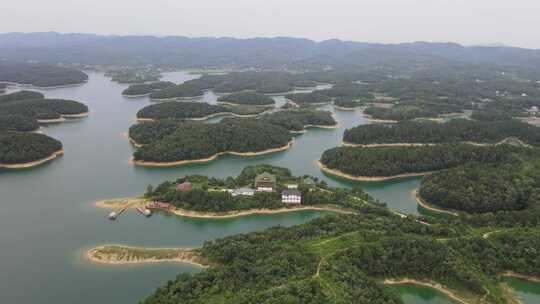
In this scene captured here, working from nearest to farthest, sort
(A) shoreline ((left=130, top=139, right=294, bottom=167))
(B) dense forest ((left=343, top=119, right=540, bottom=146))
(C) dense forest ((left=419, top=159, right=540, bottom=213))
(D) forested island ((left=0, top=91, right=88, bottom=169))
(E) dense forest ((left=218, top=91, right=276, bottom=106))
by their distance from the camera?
1. (C) dense forest ((left=419, top=159, right=540, bottom=213))
2. (D) forested island ((left=0, top=91, right=88, bottom=169))
3. (A) shoreline ((left=130, top=139, right=294, bottom=167))
4. (B) dense forest ((left=343, top=119, right=540, bottom=146))
5. (E) dense forest ((left=218, top=91, right=276, bottom=106))

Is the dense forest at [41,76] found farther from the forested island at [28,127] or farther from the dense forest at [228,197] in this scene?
the dense forest at [228,197]

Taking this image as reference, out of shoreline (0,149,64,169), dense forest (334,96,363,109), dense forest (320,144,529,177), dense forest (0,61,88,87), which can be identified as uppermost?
dense forest (0,61,88,87)

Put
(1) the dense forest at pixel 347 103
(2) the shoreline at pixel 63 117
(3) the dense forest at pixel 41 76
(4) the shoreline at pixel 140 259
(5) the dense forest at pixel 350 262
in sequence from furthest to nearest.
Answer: (3) the dense forest at pixel 41 76, (1) the dense forest at pixel 347 103, (2) the shoreline at pixel 63 117, (4) the shoreline at pixel 140 259, (5) the dense forest at pixel 350 262

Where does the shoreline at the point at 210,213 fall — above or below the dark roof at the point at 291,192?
below

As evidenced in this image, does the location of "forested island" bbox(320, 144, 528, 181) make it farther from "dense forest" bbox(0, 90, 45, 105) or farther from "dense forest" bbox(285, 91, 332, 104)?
"dense forest" bbox(0, 90, 45, 105)

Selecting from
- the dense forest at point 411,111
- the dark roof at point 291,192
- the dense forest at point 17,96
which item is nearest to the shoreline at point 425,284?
the dark roof at point 291,192

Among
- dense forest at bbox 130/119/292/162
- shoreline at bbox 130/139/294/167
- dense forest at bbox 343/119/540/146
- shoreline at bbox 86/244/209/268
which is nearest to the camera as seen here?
shoreline at bbox 86/244/209/268

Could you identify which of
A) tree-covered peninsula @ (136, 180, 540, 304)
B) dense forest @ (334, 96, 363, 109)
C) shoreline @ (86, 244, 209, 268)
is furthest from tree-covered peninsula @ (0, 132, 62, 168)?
dense forest @ (334, 96, 363, 109)
